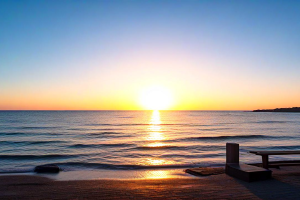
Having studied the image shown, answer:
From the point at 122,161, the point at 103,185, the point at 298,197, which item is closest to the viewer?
the point at 298,197

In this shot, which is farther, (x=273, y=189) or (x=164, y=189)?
(x=164, y=189)

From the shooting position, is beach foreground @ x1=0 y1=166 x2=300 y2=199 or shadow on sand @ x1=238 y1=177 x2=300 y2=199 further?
beach foreground @ x1=0 y1=166 x2=300 y2=199

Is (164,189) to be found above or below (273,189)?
below

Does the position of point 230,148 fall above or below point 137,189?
above

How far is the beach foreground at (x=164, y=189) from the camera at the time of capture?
254 inches

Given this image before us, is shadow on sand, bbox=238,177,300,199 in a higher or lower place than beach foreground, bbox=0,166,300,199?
higher

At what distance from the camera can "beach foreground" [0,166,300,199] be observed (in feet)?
21.1

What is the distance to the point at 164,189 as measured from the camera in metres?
7.11

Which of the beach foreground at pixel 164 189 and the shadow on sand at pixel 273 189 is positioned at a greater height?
the shadow on sand at pixel 273 189

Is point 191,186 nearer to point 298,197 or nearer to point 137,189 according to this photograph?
point 137,189

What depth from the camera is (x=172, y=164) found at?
13516mm

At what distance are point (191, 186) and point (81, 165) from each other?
26.0 feet

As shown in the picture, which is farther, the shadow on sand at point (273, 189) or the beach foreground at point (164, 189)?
the beach foreground at point (164, 189)

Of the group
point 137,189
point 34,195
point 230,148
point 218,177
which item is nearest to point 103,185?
point 137,189
